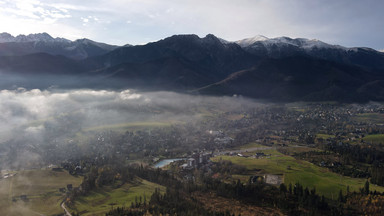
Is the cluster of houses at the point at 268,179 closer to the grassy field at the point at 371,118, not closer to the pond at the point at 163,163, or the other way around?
the pond at the point at 163,163

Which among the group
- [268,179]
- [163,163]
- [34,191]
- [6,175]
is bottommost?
[34,191]

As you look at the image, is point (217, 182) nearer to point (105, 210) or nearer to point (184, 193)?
point (184, 193)

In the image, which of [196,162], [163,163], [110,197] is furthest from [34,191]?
[196,162]

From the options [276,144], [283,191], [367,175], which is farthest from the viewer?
[276,144]

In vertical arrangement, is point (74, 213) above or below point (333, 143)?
below

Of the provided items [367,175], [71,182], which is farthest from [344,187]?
[71,182]

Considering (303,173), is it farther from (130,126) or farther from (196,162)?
(130,126)

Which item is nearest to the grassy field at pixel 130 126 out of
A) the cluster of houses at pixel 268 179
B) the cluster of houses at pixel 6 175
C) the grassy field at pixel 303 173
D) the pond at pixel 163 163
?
the pond at pixel 163 163
